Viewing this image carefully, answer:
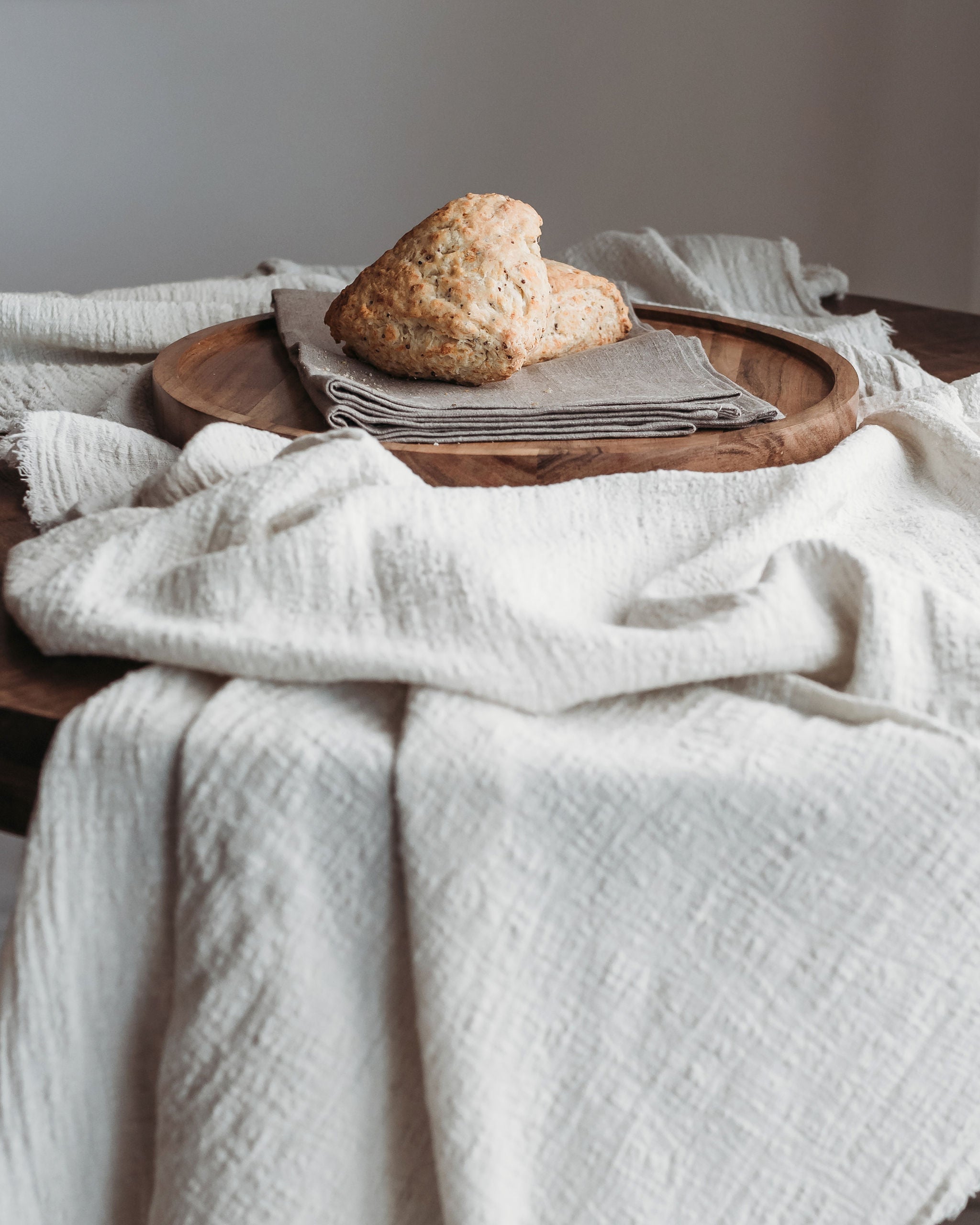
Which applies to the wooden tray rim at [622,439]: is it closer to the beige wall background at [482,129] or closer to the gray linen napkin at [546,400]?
the gray linen napkin at [546,400]

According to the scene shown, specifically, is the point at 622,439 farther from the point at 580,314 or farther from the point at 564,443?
the point at 580,314

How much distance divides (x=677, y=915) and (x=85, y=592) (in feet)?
0.97

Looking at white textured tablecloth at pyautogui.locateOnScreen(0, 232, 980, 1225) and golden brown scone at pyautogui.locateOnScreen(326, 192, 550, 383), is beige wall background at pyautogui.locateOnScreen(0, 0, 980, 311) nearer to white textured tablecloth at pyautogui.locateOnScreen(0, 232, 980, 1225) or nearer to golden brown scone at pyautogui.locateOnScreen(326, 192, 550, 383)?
golden brown scone at pyautogui.locateOnScreen(326, 192, 550, 383)

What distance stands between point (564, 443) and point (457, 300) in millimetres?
145

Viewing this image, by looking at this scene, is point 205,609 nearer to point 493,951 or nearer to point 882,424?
point 493,951

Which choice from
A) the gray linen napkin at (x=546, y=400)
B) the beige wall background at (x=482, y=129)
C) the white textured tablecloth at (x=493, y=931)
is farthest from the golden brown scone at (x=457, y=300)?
the beige wall background at (x=482, y=129)

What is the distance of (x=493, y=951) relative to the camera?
46 centimetres

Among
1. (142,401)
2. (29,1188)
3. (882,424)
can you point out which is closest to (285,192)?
(142,401)

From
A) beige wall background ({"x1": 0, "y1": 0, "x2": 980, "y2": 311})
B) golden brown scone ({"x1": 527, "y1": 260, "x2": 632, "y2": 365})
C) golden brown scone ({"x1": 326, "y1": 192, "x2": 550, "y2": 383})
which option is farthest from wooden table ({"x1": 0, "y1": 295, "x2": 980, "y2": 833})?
beige wall background ({"x1": 0, "y1": 0, "x2": 980, "y2": 311})

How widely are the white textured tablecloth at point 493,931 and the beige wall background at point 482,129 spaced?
2.11 m

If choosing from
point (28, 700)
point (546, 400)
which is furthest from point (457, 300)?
point (28, 700)

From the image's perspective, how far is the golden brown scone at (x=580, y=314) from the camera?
3.17 feet

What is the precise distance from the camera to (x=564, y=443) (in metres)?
0.76

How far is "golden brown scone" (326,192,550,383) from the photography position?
32.8 inches
